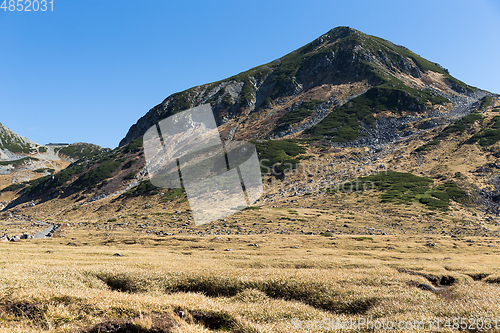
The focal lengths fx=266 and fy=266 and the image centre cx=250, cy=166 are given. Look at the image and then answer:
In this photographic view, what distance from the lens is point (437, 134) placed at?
101m

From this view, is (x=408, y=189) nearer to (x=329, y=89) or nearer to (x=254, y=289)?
(x=254, y=289)

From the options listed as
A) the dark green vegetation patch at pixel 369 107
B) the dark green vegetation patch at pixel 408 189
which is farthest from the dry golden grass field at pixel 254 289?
the dark green vegetation patch at pixel 369 107

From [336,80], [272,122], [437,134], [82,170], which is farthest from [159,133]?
[437,134]

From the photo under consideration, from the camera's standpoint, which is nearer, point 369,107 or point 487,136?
point 487,136

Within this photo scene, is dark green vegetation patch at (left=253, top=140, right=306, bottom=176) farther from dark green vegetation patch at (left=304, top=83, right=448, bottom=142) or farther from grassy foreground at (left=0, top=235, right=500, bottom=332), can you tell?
grassy foreground at (left=0, top=235, right=500, bottom=332)

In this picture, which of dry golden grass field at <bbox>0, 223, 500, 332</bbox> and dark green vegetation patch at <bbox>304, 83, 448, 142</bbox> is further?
dark green vegetation patch at <bbox>304, 83, 448, 142</bbox>

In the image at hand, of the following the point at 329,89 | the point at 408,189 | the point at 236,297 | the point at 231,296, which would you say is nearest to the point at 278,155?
the point at 408,189

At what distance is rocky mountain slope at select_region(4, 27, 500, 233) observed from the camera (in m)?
64.6

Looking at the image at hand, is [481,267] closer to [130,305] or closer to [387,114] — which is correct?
[130,305]

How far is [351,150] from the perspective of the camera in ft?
342

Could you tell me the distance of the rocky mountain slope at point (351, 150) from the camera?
64.6 m

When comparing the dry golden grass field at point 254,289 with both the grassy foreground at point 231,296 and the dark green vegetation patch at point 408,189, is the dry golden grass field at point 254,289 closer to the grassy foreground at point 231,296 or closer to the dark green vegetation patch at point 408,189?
the grassy foreground at point 231,296

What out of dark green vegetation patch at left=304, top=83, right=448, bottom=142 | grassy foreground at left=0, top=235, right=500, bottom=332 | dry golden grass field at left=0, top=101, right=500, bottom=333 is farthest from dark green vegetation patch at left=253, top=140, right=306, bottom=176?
grassy foreground at left=0, top=235, right=500, bottom=332

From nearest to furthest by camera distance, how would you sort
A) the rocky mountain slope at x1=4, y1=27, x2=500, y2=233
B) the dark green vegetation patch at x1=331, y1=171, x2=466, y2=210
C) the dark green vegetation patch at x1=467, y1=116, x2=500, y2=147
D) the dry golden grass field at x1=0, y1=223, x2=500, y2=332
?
the dry golden grass field at x1=0, y1=223, x2=500, y2=332
the dark green vegetation patch at x1=331, y1=171, x2=466, y2=210
the rocky mountain slope at x1=4, y1=27, x2=500, y2=233
the dark green vegetation patch at x1=467, y1=116, x2=500, y2=147
